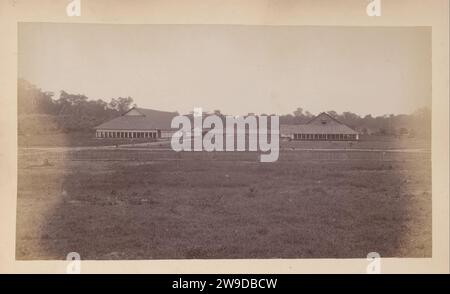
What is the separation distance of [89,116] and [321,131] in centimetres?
244

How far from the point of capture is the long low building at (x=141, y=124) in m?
4.67

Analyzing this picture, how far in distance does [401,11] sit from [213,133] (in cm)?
236

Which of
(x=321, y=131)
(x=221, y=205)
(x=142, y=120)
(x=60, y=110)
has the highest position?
(x=60, y=110)

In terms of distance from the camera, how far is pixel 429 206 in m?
4.77

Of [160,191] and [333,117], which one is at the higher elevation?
[333,117]

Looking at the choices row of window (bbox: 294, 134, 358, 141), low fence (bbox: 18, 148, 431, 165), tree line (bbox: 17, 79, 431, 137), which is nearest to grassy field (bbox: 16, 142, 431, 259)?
low fence (bbox: 18, 148, 431, 165)

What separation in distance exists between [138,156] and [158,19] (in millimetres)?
1441

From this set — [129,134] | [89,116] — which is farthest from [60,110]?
[129,134]

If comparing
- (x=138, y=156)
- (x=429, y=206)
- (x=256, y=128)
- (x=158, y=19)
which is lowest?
(x=429, y=206)

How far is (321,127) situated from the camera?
4.78 metres

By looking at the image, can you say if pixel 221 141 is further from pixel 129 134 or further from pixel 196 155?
pixel 129 134

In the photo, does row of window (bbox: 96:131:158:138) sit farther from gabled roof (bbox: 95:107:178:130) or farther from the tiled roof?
the tiled roof

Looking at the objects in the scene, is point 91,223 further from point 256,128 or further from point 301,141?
point 301,141
